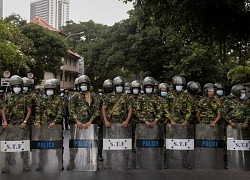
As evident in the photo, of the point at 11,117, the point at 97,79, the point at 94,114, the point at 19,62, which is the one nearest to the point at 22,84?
the point at 11,117

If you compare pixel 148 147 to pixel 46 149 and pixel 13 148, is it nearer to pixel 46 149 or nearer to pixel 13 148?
pixel 46 149

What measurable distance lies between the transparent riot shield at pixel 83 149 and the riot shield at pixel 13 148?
1.06 m

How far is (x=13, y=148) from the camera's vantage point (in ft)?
→ 26.8

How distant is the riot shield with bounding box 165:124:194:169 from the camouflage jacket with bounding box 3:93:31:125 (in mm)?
3249

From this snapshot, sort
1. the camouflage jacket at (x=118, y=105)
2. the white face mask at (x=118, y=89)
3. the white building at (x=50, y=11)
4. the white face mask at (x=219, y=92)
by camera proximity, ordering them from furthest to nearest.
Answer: the white building at (x=50, y=11) → the white face mask at (x=219, y=92) → the white face mask at (x=118, y=89) → the camouflage jacket at (x=118, y=105)

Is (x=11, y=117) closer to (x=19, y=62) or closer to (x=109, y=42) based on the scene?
(x=19, y=62)

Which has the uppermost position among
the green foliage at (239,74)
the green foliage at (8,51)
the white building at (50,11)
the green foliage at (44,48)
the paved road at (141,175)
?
the white building at (50,11)

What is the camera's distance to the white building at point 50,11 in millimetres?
79750

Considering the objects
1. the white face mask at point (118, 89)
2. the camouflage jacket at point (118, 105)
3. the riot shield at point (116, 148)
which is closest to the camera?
the riot shield at point (116, 148)

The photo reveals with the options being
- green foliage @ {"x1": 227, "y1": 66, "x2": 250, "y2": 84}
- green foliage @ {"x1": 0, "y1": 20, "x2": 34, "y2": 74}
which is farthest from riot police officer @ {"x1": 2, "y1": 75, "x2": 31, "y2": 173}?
green foliage @ {"x1": 227, "y1": 66, "x2": 250, "y2": 84}

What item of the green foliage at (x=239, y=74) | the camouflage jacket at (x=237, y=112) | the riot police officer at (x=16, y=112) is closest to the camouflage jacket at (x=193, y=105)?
the camouflage jacket at (x=237, y=112)

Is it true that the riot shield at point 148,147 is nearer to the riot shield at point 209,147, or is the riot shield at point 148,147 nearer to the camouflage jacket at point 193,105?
the riot shield at point 209,147

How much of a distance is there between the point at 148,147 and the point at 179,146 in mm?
693

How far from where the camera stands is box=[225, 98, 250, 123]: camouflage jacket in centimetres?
857
